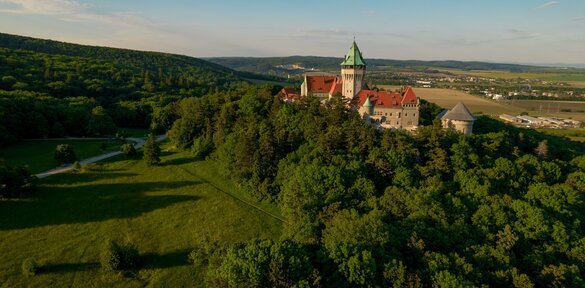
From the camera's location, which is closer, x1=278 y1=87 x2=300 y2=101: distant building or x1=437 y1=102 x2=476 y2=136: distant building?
x1=437 y1=102 x2=476 y2=136: distant building

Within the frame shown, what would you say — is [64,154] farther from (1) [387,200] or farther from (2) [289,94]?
(1) [387,200]

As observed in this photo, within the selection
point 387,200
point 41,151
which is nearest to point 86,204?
point 41,151

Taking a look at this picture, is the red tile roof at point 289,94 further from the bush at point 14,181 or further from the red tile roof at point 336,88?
the bush at point 14,181

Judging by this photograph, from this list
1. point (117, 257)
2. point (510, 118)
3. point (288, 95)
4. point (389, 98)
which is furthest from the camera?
point (510, 118)

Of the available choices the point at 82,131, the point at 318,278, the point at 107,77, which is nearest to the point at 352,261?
the point at 318,278

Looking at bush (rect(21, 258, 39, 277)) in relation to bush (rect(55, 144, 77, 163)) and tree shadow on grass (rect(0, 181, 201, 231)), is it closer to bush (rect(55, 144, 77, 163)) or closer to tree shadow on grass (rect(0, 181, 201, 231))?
tree shadow on grass (rect(0, 181, 201, 231))

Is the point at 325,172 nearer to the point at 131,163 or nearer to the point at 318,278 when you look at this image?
the point at 318,278

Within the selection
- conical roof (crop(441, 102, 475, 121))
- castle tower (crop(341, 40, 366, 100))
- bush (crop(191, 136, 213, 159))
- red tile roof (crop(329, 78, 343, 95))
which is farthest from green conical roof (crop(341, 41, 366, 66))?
bush (crop(191, 136, 213, 159))
